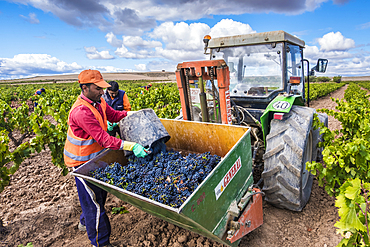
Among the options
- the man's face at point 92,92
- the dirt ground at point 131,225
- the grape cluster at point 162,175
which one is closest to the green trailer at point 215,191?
the grape cluster at point 162,175

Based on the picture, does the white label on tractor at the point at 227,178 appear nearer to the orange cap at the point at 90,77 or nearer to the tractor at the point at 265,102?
the tractor at the point at 265,102

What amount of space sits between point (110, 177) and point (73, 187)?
2570 mm

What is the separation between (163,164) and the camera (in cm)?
237

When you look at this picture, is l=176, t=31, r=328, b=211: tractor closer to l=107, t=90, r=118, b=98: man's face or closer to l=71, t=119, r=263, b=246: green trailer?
l=71, t=119, r=263, b=246: green trailer

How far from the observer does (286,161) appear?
8.62ft

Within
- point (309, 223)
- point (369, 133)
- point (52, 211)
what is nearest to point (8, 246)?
point (52, 211)

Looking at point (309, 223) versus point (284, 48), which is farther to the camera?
point (284, 48)

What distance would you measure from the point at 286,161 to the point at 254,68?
1.75 m

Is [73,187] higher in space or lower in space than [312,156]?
lower

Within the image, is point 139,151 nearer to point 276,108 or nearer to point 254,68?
point 276,108

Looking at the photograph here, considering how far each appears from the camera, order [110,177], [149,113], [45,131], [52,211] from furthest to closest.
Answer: [45,131] → [52,211] → [149,113] → [110,177]

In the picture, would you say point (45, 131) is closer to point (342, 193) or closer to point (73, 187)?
point (73, 187)

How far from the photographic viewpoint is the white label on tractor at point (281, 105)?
2.91 m

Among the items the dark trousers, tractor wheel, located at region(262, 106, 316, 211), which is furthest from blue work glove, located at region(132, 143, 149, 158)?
tractor wheel, located at region(262, 106, 316, 211)
